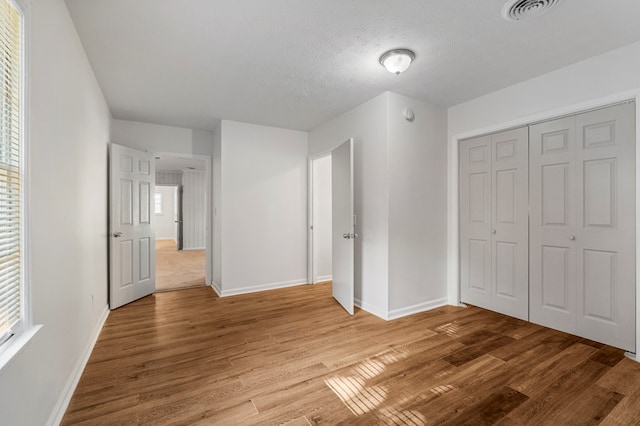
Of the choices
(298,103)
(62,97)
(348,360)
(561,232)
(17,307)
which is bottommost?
(348,360)

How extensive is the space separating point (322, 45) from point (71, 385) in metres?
3.09

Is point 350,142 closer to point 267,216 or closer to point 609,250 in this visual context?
point 267,216

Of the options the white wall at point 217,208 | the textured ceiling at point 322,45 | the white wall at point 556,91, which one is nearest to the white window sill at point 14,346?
the textured ceiling at point 322,45

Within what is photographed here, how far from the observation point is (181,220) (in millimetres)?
9766

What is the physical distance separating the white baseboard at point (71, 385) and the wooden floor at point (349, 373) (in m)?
0.05

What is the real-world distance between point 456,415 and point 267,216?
137 inches

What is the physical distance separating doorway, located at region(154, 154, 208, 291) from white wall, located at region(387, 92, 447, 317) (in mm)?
3542

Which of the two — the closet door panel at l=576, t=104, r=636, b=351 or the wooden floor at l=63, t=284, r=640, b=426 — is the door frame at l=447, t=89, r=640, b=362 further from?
the wooden floor at l=63, t=284, r=640, b=426

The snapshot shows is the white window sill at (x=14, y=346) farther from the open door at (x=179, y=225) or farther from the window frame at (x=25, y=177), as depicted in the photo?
the open door at (x=179, y=225)

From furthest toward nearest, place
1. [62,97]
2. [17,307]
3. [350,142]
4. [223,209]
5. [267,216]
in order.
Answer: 1. [267,216]
2. [223,209]
3. [350,142]
4. [62,97]
5. [17,307]

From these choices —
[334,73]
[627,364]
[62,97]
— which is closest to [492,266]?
[627,364]

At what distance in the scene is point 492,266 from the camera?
11.3 ft

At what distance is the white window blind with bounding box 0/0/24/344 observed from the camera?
3.86 feet

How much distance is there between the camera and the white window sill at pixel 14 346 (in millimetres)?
1121
